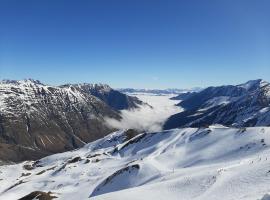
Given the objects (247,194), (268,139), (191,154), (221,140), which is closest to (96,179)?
(191,154)

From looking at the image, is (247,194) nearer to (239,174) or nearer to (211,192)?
(211,192)

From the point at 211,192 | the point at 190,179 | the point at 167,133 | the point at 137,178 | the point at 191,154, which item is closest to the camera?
the point at 211,192

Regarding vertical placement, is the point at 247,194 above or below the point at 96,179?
above

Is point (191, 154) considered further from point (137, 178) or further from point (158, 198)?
point (158, 198)

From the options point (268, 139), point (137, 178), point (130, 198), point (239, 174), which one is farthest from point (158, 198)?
point (268, 139)

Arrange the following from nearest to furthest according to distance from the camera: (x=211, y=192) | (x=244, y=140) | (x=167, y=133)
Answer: (x=211, y=192)
(x=244, y=140)
(x=167, y=133)

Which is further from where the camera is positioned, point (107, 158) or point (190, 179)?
point (107, 158)
